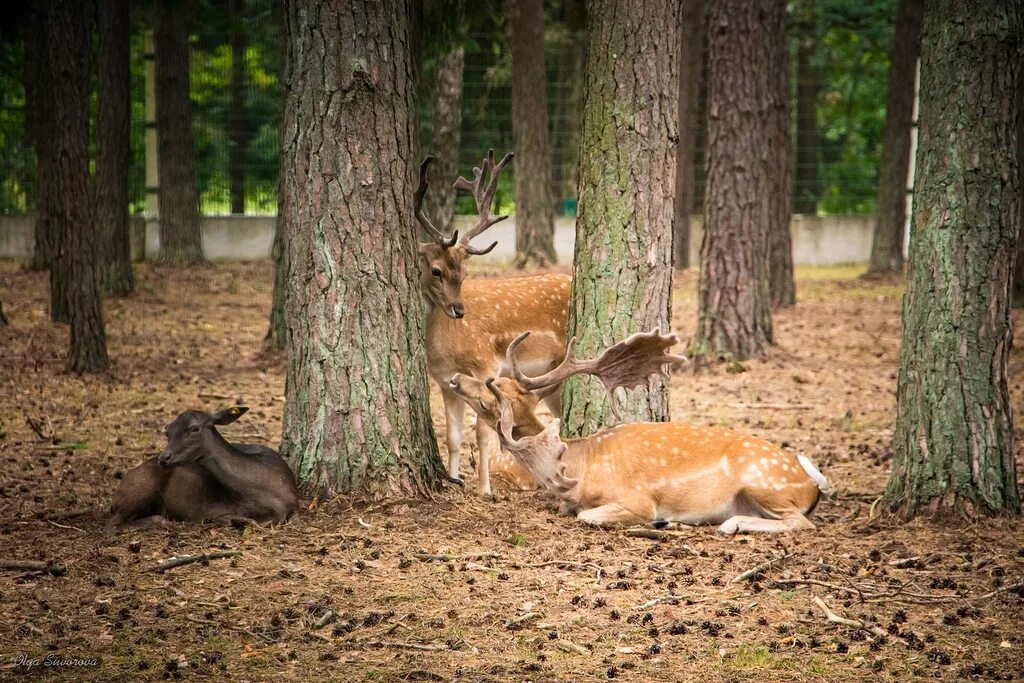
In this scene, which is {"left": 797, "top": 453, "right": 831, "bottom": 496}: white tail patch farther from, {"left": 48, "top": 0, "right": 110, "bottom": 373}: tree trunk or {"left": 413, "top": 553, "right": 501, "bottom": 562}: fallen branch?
{"left": 48, "top": 0, "right": 110, "bottom": 373}: tree trunk

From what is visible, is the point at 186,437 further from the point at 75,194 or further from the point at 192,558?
the point at 75,194

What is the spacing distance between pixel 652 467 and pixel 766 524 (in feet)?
2.00

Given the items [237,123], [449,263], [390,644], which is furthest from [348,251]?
[237,123]

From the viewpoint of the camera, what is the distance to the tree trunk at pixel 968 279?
591 centimetres

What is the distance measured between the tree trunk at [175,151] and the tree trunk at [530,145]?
5265 millimetres

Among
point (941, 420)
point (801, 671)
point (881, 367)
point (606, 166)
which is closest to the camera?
point (801, 671)

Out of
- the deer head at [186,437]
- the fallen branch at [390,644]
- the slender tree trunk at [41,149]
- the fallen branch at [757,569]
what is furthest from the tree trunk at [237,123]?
the fallen branch at [390,644]

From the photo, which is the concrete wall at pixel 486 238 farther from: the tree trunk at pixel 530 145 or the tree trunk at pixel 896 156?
the tree trunk at pixel 896 156

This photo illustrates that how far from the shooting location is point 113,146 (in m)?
15.1

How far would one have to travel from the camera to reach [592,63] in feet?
22.7

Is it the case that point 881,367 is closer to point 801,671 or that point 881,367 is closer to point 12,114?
point 801,671

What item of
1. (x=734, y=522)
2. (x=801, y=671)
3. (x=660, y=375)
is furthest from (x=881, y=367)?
(x=801, y=671)

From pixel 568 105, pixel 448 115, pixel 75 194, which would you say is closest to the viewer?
pixel 75 194

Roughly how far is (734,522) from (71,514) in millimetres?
3156
